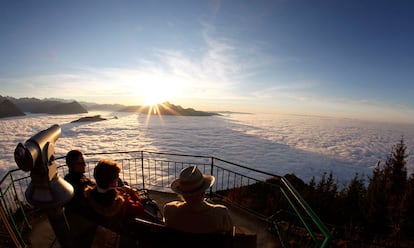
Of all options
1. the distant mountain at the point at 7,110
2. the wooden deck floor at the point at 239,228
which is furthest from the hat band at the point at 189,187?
the distant mountain at the point at 7,110

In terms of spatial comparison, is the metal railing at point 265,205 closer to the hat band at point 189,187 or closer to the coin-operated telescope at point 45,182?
the hat band at point 189,187

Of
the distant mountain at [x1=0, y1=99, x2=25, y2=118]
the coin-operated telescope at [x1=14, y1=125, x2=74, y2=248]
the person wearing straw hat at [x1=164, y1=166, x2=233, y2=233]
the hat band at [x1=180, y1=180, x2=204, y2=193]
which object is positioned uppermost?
the coin-operated telescope at [x1=14, y1=125, x2=74, y2=248]

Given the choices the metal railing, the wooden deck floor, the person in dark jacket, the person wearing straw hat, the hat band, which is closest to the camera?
the person wearing straw hat

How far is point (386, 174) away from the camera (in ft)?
78.8

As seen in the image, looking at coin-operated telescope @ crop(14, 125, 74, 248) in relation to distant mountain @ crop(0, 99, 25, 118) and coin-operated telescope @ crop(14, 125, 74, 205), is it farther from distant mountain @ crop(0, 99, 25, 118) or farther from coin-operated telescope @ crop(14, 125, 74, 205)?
distant mountain @ crop(0, 99, 25, 118)

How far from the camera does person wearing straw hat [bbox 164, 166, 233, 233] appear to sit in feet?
7.74

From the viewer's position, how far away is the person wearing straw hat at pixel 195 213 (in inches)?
92.9

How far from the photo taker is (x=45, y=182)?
56.2 inches

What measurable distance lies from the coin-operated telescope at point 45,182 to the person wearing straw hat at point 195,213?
1161mm

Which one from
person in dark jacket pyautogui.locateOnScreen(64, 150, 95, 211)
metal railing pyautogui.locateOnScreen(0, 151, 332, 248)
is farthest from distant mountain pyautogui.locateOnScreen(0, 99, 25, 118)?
person in dark jacket pyautogui.locateOnScreen(64, 150, 95, 211)

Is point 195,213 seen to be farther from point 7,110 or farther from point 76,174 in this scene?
point 7,110

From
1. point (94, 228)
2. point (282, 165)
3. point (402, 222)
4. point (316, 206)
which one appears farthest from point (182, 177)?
point (282, 165)

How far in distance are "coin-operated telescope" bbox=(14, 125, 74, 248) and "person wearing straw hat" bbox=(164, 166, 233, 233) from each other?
1.16 m

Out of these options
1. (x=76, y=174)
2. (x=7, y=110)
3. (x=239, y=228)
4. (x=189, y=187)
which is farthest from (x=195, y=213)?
(x=7, y=110)
